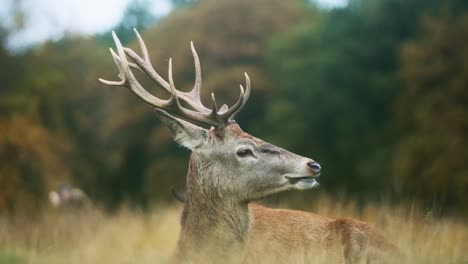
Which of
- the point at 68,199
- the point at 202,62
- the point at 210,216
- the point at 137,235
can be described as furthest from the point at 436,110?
the point at 210,216

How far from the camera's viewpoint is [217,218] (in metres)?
6.80

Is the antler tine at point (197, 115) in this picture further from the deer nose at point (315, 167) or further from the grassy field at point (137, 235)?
the grassy field at point (137, 235)

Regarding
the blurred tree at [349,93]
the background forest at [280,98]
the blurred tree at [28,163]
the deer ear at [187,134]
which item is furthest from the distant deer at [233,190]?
the blurred tree at [349,93]

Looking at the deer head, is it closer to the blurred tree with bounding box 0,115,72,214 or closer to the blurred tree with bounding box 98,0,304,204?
the blurred tree with bounding box 0,115,72,214

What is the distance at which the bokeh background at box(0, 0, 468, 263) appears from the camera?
82.7ft

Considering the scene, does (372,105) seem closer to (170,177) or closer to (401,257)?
(170,177)

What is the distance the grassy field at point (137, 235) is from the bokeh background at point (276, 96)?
778cm

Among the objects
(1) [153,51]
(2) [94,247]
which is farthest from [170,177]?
(2) [94,247]

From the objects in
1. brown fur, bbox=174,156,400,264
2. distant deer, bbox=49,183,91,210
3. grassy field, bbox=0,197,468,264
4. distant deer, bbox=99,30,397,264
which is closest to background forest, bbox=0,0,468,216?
distant deer, bbox=49,183,91,210

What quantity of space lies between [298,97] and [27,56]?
9232 millimetres

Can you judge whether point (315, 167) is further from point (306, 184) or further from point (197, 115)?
point (197, 115)

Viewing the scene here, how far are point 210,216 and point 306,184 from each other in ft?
2.32

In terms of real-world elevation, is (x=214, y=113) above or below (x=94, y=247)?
above

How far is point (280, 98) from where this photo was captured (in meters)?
34.2
